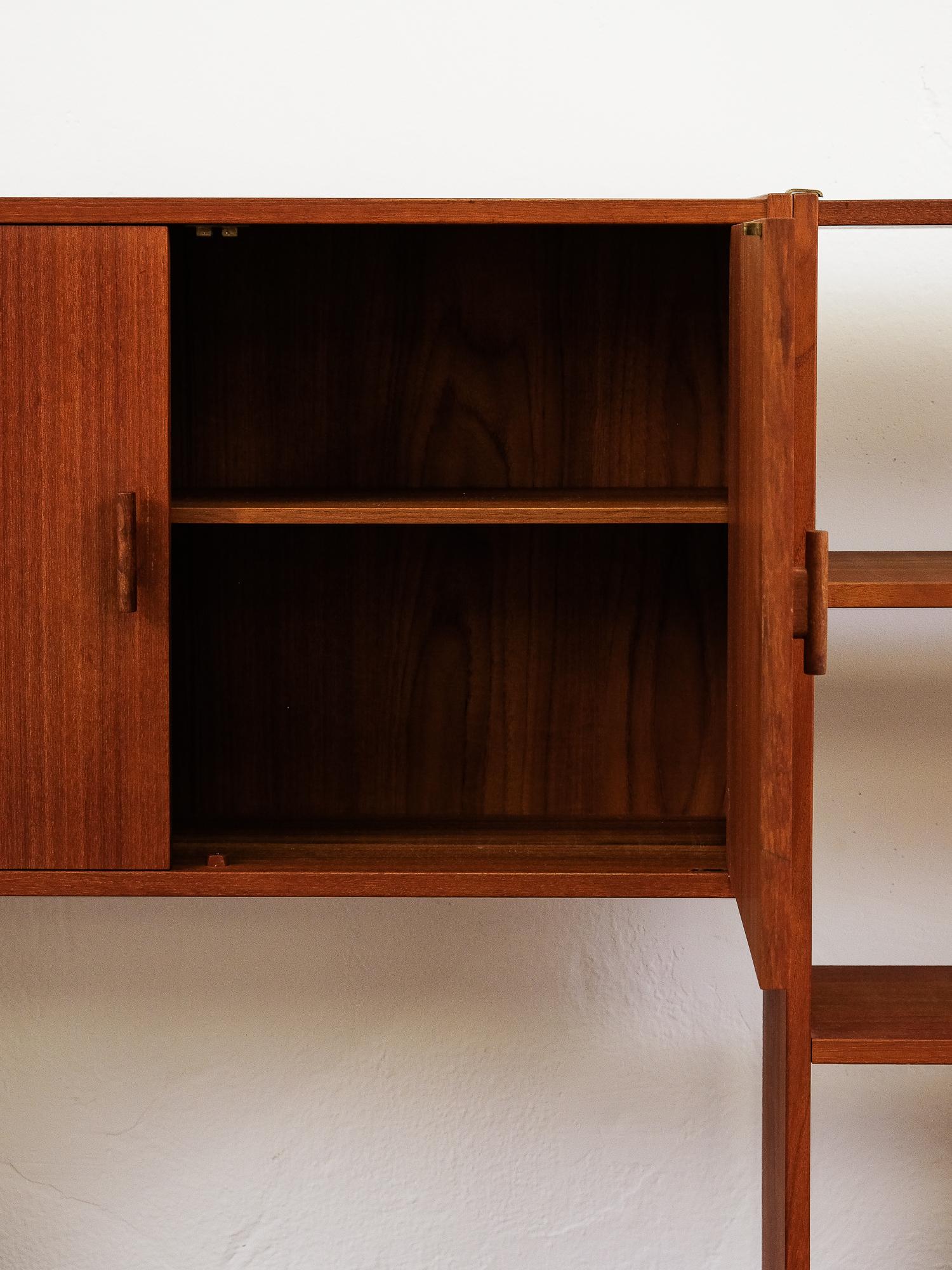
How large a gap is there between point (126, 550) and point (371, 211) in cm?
33

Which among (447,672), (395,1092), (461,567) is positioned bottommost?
(395,1092)

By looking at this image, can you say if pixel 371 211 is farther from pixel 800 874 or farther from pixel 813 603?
pixel 800 874

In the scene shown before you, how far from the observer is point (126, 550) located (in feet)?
3.22

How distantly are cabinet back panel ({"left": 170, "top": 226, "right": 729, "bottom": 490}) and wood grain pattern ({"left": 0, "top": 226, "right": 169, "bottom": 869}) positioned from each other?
237mm

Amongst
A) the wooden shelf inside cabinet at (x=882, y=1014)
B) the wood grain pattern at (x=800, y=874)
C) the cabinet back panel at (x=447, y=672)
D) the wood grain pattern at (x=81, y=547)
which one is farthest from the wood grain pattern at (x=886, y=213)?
the wooden shelf inside cabinet at (x=882, y=1014)

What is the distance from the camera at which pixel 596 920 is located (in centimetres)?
142

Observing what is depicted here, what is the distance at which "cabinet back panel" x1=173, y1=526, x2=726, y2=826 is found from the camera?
1.25 metres

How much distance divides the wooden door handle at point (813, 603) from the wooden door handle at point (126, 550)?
52 cm

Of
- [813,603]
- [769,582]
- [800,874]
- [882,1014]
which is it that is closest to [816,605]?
[813,603]

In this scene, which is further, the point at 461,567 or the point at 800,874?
the point at 461,567

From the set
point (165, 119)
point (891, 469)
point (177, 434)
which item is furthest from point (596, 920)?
point (165, 119)

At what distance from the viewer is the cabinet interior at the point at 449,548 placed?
Answer: 48.4 inches

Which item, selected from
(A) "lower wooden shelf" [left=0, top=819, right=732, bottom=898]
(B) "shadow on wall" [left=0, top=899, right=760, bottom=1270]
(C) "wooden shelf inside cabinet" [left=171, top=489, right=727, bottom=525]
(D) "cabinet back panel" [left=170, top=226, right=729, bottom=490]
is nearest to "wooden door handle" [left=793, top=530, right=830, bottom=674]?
(C) "wooden shelf inside cabinet" [left=171, top=489, right=727, bottom=525]

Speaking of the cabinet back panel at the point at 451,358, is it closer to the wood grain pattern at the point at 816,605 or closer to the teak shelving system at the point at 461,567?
the teak shelving system at the point at 461,567
